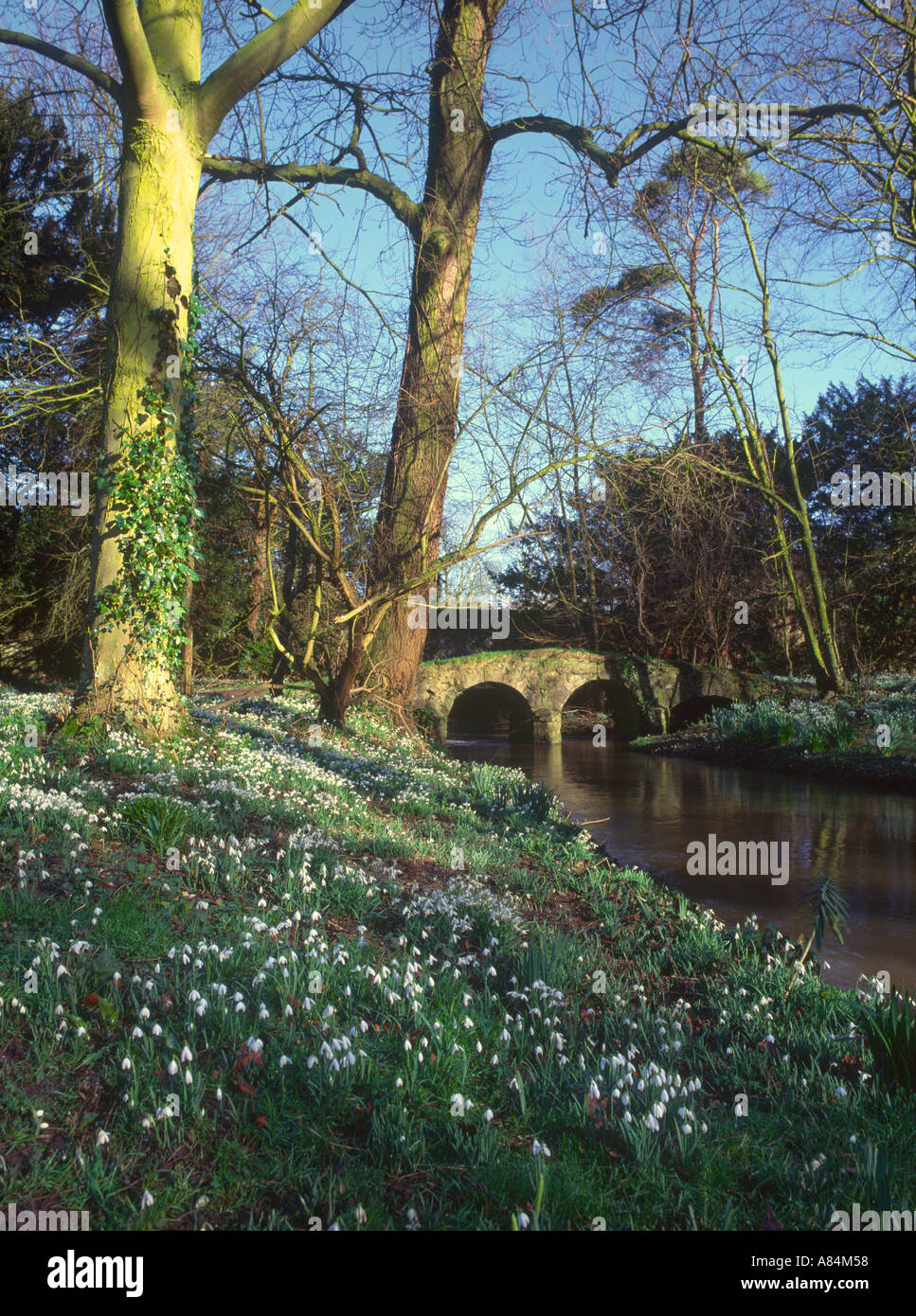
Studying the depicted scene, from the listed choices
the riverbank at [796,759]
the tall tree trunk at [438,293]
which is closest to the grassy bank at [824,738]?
the riverbank at [796,759]

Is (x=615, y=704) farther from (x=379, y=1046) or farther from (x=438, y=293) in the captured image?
(x=379, y=1046)

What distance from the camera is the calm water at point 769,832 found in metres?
6.65

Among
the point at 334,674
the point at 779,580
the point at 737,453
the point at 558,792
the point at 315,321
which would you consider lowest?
the point at 558,792

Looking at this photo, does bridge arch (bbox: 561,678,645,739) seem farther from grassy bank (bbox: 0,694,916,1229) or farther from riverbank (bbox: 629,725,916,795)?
grassy bank (bbox: 0,694,916,1229)

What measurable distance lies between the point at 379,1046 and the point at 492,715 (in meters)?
29.6

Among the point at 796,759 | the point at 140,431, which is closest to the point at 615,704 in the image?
the point at 796,759

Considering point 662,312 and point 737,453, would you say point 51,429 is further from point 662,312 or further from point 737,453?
point 737,453

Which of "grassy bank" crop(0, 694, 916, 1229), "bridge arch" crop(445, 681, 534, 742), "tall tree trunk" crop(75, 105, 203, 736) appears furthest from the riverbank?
"tall tree trunk" crop(75, 105, 203, 736)

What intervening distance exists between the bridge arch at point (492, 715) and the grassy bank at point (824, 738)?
428 centimetres

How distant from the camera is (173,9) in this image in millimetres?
8586

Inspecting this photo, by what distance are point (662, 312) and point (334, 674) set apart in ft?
34.3

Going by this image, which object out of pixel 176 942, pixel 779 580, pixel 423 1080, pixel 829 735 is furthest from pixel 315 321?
pixel 779 580

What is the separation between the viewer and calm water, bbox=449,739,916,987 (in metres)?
6.65

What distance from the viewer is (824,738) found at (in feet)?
55.0
